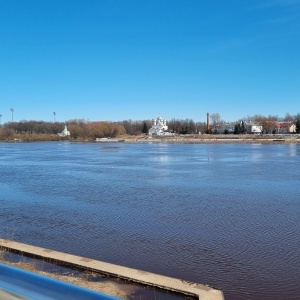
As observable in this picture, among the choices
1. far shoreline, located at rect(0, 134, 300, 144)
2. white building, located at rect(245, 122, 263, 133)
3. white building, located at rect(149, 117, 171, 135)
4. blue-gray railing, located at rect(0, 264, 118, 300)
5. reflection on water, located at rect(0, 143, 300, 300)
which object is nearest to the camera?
blue-gray railing, located at rect(0, 264, 118, 300)

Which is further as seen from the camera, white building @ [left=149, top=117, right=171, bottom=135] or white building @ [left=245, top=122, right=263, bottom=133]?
white building @ [left=245, top=122, right=263, bottom=133]

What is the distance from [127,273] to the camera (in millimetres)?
5344

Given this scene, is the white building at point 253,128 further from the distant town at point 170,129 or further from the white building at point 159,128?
the white building at point 159,128

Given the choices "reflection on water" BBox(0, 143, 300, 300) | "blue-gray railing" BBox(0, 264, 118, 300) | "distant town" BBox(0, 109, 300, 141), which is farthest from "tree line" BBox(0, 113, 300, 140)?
"blue-gray railing" BBox(0, 264, 118, 300)

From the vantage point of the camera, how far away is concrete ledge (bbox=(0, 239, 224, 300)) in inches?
187

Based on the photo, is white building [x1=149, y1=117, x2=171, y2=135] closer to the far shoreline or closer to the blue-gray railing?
the far shoreline

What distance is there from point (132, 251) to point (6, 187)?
10360 millimetres

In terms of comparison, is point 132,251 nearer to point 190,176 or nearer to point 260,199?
point 260,199

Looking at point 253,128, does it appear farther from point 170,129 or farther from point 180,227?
point 180,227

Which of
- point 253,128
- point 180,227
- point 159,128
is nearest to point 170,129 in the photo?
point 159,128

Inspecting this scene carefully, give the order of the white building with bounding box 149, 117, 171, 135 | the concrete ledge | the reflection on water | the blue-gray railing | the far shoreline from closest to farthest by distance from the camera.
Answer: the blue-gray railing → the concrete ledge → the reflection on water → the far shoreline → the white building with bounding box 149, 117, 171, 135

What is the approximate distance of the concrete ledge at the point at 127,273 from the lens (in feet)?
15.6

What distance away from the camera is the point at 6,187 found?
15.9 metres

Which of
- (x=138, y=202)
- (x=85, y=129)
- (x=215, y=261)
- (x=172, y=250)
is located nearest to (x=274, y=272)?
(x=215, y=261)
